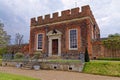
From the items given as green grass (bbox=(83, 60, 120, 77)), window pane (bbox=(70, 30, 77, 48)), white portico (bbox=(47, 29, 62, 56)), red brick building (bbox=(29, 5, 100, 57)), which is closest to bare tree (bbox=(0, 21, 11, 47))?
red brick building (bbox=(29, 5, 100, 57))

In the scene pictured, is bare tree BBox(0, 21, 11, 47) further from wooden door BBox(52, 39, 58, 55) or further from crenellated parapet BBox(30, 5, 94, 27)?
wooden door BBox(52, 39, 58, 55)

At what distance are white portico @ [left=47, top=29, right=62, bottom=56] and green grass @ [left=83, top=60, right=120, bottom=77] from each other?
334 inches

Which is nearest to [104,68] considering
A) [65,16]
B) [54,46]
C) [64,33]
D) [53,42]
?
[64,33]

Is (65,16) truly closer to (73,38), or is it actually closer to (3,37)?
(73,38)

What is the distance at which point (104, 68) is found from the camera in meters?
15.9

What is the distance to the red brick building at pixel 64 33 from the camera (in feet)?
74.2

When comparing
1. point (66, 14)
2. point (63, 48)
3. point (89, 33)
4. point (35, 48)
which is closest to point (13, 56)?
point (35, 48)

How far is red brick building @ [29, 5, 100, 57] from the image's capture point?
22.6 m

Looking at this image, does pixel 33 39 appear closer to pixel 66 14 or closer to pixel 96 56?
pixel 66 14

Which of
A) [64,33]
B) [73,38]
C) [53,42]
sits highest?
[64,33]

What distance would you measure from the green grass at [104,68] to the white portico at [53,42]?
8.48 meters

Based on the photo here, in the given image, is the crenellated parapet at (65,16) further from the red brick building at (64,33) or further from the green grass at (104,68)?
the green grass at (104,68)

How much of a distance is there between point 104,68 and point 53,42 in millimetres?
11270

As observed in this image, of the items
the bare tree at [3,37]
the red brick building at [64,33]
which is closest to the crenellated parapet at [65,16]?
the red brick building at [64,33]
